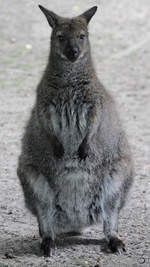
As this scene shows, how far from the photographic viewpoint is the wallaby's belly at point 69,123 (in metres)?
4.66

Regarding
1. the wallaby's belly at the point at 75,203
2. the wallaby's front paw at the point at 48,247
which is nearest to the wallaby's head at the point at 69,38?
the wallaby's belly at the point at 75,203

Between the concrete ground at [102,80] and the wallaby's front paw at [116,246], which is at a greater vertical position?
the wallaby's front paw at [116,246]

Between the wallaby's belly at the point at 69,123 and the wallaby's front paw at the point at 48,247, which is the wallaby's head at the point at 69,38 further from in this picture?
the wallaby's front paw at the point at 48,247

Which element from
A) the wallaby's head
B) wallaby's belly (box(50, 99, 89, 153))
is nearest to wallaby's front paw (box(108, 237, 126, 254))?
wallaby's belly (box(50, 99, 89, 153))

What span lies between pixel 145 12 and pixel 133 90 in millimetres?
4629

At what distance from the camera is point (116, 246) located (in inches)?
187

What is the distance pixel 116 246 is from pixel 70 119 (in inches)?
48.5

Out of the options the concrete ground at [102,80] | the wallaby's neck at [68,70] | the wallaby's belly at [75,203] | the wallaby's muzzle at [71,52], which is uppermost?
the wallaby's muzzle at [71,52]

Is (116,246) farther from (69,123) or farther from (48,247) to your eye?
Answer: (69,123)

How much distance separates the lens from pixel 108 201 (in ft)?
15.8

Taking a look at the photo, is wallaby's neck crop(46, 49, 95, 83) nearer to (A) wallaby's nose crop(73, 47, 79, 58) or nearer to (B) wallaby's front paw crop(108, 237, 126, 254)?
(A) wallaby's nose crop(73, 47, 79, 58)

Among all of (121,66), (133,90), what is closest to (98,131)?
(133,90)

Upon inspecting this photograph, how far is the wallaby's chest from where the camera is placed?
4.65 m

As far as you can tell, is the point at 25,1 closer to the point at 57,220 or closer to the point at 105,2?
the point at 105,2
